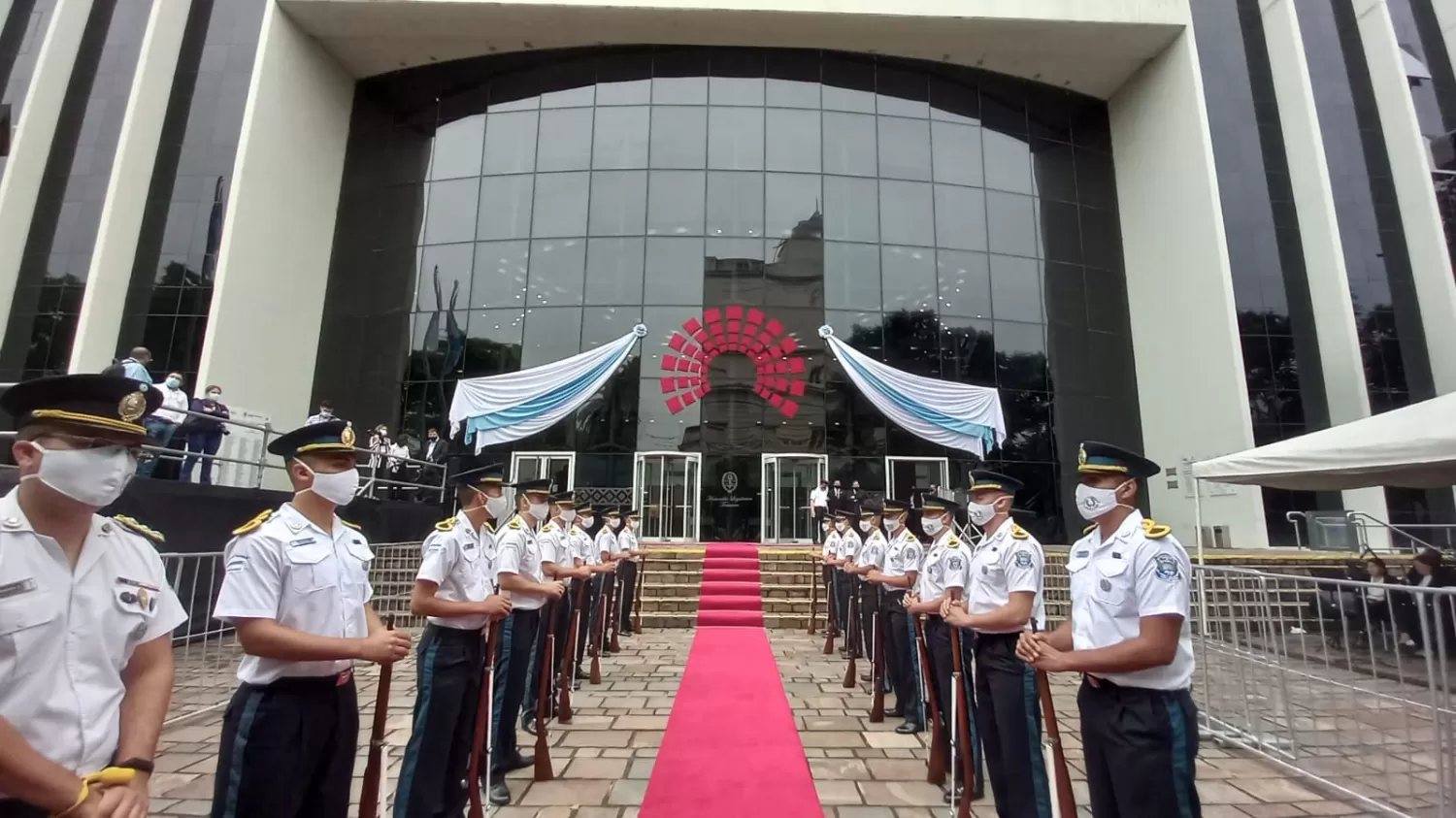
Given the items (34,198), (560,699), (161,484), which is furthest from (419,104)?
(560,699)

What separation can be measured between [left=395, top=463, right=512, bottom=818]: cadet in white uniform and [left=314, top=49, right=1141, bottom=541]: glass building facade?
1254 centimetres

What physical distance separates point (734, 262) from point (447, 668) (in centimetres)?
1452

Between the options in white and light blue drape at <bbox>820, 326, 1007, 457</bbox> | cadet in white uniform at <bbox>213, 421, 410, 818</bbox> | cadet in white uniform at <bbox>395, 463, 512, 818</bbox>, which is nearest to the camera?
cadet in white uniform at <bbox>213, 421, 410, 818</bbox>

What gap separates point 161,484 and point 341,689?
6.75 meters

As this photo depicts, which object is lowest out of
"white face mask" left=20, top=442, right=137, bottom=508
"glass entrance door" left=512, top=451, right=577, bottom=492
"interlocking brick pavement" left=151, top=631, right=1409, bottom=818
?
"interlocking brick pavement" left=151, top=631, right=1409, bottom=818

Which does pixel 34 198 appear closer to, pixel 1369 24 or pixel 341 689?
pixel 341 689

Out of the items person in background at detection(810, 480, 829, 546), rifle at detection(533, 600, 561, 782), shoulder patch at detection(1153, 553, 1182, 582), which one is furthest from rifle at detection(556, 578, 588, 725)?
person in background at detection(810, 480, 829, 546)

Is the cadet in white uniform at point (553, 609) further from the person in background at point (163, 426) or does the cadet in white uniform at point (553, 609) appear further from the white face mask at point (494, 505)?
the person in background at point (163, 426)

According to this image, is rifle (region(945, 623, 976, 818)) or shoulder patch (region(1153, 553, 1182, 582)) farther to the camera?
rifle (region(945, 623, 976, 818))

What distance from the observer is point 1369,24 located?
59.1 ft

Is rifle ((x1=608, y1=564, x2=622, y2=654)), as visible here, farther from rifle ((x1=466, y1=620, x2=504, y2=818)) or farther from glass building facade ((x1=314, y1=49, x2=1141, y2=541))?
glass building facade ((x1=314, y1=49, x2=1141, y2=541))

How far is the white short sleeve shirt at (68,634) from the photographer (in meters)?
1.55

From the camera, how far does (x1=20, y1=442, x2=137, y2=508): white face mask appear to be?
1.69 metres

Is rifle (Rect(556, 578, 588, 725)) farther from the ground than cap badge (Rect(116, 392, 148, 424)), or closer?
closer
